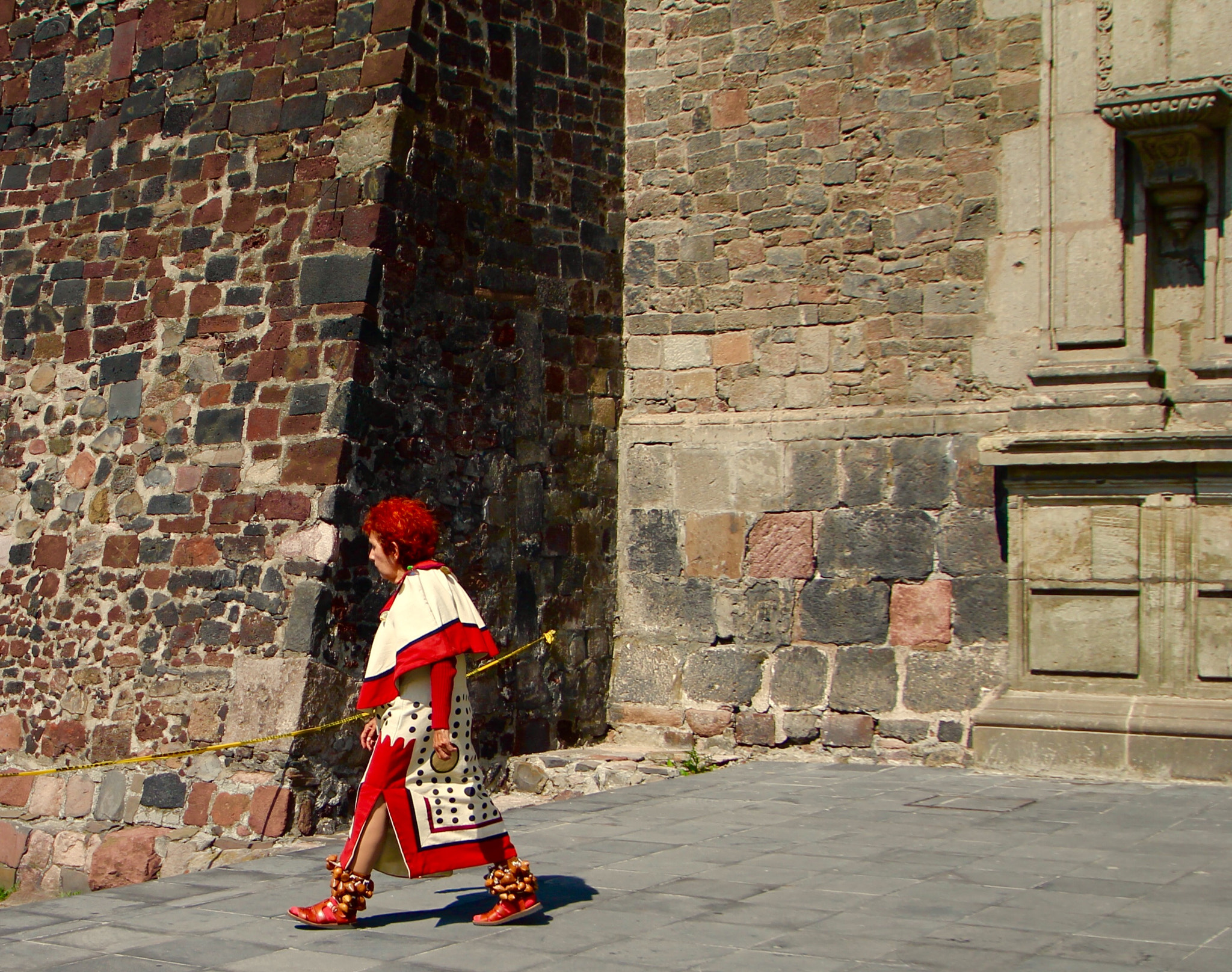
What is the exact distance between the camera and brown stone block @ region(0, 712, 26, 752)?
7.52 m

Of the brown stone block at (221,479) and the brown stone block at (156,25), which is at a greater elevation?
the brown stone block at (156,25)

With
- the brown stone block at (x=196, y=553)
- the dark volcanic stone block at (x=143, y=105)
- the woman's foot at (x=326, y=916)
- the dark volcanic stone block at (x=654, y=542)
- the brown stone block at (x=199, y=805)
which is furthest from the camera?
the dark volcanic stone block at (x=654, y=542)

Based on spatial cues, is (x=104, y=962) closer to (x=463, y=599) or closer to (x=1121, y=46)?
(x=463, y=599)

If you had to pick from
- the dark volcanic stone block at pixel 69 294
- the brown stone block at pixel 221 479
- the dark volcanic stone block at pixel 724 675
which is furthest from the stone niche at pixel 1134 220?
the dark volcanic stone block at pixel 69 294

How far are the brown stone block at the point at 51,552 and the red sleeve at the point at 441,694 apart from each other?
3.93 meters

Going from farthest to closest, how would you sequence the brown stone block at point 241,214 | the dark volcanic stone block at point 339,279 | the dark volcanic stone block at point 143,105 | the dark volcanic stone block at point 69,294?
1. the dark volcanic stone block at point 69,294
2. the dark volcanic stone block at point 143,105
3. the brown stone block at point 241,214
4. the dark volcanic stone block at point 339,279

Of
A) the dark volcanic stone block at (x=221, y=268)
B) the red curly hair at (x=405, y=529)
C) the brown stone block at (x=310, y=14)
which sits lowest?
the red curly hair at (x=405, y=529)

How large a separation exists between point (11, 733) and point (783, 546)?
409 cm

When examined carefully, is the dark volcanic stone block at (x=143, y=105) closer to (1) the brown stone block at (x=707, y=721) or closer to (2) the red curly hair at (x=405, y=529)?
(2) the red curly hair at (x=405, y=529)

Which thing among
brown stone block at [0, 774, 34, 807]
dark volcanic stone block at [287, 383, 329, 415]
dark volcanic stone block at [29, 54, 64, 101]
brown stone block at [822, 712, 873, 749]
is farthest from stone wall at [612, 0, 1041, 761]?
dark volcanic stone block at [29, 54, 64, 101]

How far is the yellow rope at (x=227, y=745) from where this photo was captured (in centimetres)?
634

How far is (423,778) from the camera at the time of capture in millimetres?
4320

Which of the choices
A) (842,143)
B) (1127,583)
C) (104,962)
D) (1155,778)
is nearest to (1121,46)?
(842,143)

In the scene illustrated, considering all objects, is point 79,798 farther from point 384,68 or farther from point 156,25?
point 156,25
